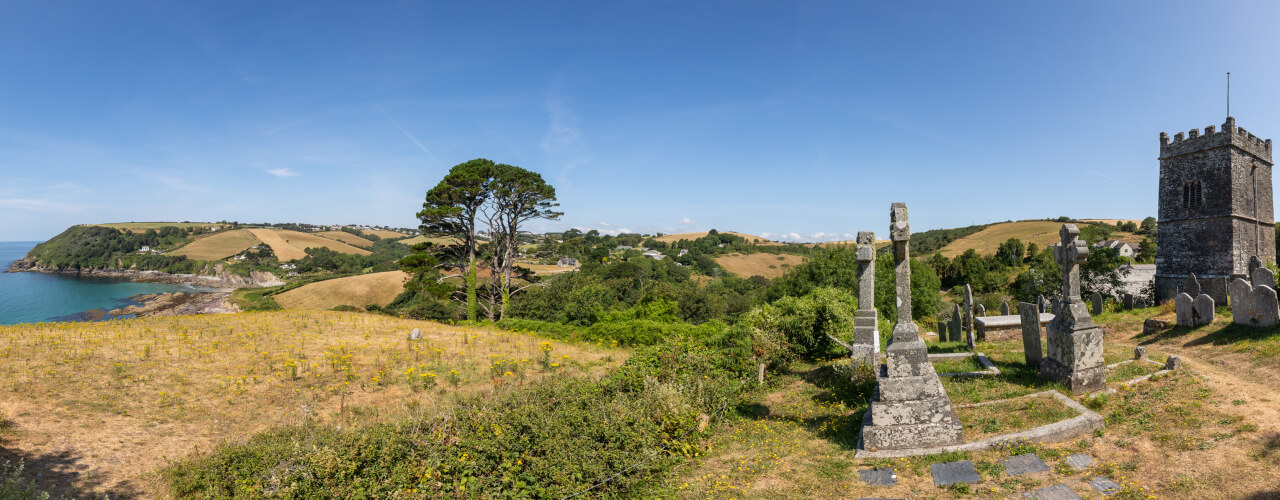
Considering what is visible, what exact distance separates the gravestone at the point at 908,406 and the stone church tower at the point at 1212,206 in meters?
31.8

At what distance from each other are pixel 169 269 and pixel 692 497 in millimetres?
129600

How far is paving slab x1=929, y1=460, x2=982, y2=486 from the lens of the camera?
5.36m

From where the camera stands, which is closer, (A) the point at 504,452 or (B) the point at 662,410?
(A) the point at 504,452

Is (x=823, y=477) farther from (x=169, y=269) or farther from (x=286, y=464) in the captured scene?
(x=169, y=269)

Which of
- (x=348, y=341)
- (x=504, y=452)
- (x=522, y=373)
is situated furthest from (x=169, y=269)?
(x=504, y=452)

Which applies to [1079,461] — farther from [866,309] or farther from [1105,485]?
[866,309]

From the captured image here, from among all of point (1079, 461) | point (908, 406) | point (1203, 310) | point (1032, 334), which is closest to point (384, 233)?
point (1032, 334)

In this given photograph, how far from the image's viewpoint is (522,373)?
1285 cm

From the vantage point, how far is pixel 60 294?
6706 centimetres

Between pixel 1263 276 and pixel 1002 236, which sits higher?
pixel 1002 236

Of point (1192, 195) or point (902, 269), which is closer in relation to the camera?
point (902, 269)

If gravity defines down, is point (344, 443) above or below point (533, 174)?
below

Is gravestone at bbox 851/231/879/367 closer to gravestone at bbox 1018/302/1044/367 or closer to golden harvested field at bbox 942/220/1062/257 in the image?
gravestone at bbox 1018/302/1044/367

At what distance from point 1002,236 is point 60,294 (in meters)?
148
